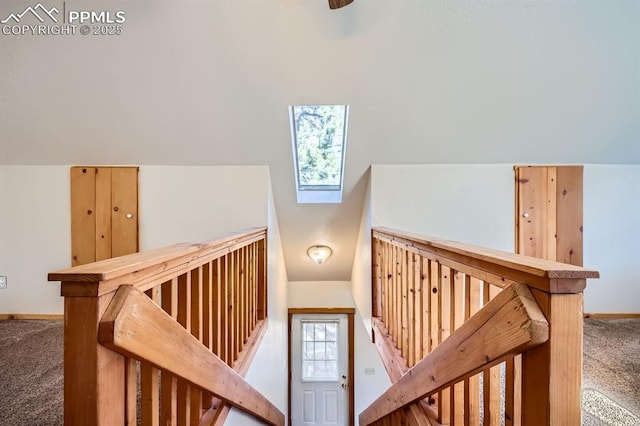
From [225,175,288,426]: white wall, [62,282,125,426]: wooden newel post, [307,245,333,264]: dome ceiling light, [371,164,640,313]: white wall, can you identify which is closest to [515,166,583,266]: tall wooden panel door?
[371,164,640,313]: white wall

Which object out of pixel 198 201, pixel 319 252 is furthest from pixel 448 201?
pixel 198 201

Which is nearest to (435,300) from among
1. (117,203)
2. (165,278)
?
(165,278)

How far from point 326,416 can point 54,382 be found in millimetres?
3939

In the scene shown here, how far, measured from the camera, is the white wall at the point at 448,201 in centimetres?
313

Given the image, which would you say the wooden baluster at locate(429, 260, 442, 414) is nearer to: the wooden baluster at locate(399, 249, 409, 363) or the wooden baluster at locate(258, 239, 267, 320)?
the wooden baluster at locate(399, 249, 409, 363)

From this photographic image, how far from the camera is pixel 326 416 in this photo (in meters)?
4.72

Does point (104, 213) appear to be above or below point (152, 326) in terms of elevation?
above

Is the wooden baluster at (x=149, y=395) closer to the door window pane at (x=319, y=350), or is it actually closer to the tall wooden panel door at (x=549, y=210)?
the tall wooden panel door at (x=549, y=210)

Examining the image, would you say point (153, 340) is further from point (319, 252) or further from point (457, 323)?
point (319, 252)

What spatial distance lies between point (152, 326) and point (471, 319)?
88 centimetres

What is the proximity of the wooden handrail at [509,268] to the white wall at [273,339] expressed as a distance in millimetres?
1540

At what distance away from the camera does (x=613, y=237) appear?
3.20m

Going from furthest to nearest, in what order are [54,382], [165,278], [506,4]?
1. [506,4]
2. [54,382]
3. [165,278]

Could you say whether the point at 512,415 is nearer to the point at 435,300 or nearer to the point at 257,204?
the point at 435,300
